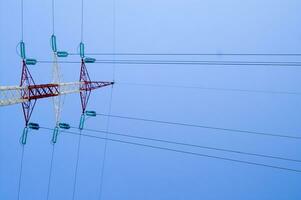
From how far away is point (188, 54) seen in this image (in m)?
15.9

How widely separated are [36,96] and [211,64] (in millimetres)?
9302

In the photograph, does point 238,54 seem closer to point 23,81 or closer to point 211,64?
point 211,64

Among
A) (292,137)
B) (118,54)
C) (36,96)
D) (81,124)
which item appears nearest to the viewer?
(36,96)

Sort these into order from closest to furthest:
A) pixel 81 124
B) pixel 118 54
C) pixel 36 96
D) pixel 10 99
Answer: pixel 10 99
pixel 36 96
pixel 81 124
pixel 118 54

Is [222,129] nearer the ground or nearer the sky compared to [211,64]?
nearer the ground

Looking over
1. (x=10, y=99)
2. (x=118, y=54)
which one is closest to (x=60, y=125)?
(x=10, y=99)

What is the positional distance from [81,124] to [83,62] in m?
3.22

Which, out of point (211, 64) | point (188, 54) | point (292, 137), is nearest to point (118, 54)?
point (188, 54)

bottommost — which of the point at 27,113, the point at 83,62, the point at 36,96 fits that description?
the point at 27,113

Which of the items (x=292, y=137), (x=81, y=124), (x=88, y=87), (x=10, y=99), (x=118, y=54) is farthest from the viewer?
(x=118, y=54)

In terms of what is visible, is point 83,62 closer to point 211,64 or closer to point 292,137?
point 211,64

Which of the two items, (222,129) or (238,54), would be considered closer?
(238,54)

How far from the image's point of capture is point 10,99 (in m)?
9.64

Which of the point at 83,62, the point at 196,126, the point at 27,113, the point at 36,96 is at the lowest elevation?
the point at 196,126
